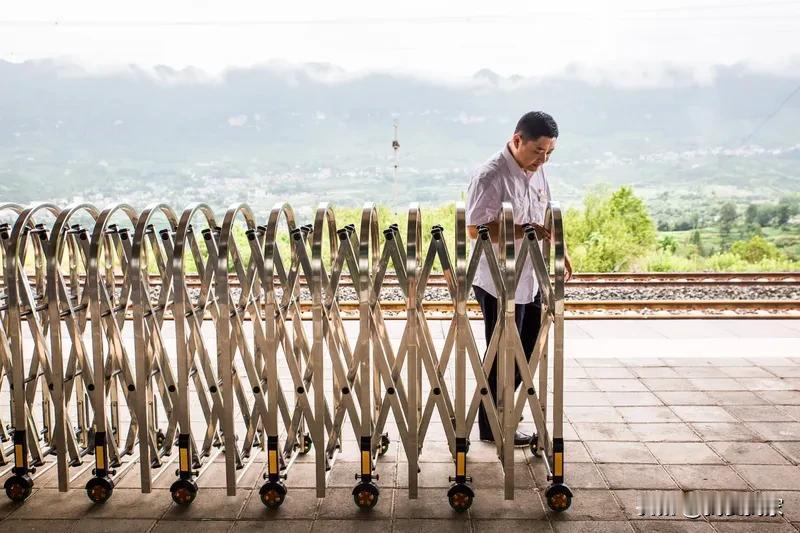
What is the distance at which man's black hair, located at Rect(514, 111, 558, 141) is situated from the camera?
3.76 metres

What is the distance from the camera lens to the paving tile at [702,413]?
4520mm

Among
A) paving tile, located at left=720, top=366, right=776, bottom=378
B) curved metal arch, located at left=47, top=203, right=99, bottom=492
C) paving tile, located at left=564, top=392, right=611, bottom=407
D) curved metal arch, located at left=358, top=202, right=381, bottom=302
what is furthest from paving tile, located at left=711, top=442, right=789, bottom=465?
curved metal arch, located at left=47, top=203, right=99, bottom=492

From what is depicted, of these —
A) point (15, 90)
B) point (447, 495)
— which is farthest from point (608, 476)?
point (15, 90)

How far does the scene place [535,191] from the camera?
13.4 ft

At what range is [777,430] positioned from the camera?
430cm

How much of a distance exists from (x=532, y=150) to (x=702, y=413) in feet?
7.36

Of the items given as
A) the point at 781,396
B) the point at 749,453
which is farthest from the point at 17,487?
the point at 781,396

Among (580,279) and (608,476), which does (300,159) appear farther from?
(608,476)

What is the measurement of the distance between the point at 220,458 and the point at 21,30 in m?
51.7

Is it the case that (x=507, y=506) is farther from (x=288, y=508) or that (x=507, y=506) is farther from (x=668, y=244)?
(x=668, y=244)

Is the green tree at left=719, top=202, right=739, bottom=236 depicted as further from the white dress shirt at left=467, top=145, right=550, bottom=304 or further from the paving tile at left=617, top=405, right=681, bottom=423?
the white dress shirt at left=467, top=145, right=550, bottom=304

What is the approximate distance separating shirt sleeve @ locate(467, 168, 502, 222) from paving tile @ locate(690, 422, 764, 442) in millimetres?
1933

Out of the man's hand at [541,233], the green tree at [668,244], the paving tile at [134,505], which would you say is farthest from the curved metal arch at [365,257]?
the green tree at [668,244]

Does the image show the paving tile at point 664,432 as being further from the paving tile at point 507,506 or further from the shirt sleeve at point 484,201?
the shirt sleeve at point 484,201
